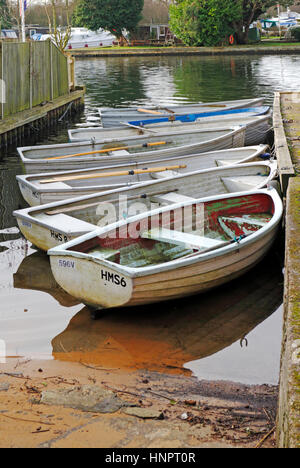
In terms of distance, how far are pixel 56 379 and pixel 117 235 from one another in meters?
2.42

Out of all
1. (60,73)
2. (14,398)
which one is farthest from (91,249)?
(60,73)

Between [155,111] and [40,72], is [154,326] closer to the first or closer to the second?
[155,111]

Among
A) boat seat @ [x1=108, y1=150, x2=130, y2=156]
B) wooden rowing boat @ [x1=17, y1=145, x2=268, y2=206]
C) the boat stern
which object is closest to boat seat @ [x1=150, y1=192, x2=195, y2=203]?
wooden rowing boat @ [x1=17, y1=145, x2=268, y2=206]

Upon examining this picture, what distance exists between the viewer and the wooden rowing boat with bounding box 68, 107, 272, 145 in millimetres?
14125

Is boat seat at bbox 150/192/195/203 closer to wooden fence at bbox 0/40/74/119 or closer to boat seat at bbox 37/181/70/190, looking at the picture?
boat seat at bbox 37/181/70/190

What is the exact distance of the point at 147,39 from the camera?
61719 millimetres

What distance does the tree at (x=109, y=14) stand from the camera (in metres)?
57.1

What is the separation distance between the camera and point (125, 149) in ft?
41.1

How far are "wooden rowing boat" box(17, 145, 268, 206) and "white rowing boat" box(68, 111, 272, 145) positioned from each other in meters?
2.77

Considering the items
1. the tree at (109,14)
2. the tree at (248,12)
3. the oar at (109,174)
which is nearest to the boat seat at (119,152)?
the oar at (109,174)

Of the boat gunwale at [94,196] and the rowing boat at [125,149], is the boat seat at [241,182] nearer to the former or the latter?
the boat gunwale at [94,196]

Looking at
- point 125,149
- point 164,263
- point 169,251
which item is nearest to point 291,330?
point 164,263

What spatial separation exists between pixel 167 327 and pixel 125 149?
661 cm
